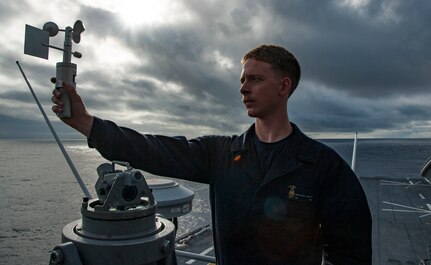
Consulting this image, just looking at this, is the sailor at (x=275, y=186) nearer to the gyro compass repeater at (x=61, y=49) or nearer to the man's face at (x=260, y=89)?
the man's face at (x=260, y=89)

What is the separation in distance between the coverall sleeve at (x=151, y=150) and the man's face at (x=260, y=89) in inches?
22.6

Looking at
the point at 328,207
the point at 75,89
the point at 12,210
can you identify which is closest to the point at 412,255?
the point at 328,207

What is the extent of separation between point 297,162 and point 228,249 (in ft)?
2.94

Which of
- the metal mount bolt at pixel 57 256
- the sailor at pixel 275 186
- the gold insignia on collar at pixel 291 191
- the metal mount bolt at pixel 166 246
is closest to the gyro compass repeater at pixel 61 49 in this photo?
the sailor at pixel 275 186

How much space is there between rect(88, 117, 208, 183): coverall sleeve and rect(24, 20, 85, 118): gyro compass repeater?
0.87 ft

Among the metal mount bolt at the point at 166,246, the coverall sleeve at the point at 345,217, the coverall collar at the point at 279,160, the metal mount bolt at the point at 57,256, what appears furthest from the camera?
the coverall collar at the point at 279,160

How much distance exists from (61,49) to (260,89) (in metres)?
1.45

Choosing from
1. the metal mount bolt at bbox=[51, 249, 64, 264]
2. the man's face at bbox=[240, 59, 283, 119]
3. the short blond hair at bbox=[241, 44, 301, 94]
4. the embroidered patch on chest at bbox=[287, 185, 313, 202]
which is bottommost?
the metal mount bolt at bbox=[51, 249, 64, 264]

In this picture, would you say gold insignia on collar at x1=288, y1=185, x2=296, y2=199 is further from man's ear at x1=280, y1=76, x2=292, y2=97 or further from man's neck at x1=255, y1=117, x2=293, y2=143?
man's ear at x1=280, y1=76, x2=292, y2=97

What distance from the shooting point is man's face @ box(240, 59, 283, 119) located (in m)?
2.68

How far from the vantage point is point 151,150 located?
2.48 metres

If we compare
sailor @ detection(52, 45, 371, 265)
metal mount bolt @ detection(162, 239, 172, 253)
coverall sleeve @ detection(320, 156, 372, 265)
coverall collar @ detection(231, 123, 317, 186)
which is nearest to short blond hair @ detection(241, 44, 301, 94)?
sailor @ detection(52, 45, 371, 265)

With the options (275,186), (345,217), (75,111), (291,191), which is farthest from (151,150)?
(345,217)

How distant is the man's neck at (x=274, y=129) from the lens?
2.85m
